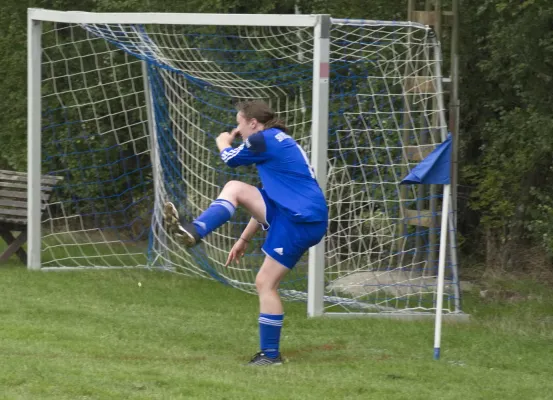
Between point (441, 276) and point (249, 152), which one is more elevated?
point (249, 152)

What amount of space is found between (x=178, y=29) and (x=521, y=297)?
17.8ft

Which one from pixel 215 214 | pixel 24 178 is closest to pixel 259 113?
pixel 215 214

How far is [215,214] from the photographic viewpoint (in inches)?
314

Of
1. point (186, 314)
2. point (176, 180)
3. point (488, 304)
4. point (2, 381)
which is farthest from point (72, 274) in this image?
point (2, 381)

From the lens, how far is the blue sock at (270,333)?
26.8 feet

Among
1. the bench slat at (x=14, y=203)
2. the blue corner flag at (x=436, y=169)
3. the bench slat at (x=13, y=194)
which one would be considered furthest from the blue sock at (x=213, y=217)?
the bench slat at (x=13, y=194)

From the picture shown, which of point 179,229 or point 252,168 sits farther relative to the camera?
point 252,168

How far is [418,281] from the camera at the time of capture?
11.5 metres

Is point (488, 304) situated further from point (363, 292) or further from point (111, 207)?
point (111, 207)

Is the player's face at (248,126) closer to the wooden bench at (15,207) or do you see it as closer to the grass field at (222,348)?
the grass field at (222,348)

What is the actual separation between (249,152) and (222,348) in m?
1.62

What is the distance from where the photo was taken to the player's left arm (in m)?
8.22

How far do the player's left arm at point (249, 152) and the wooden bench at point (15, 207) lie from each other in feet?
17.7

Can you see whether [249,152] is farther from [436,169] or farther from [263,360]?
[263,360]
